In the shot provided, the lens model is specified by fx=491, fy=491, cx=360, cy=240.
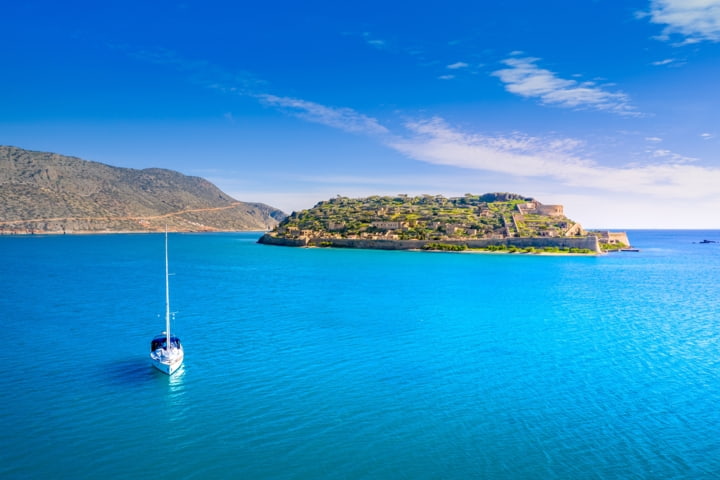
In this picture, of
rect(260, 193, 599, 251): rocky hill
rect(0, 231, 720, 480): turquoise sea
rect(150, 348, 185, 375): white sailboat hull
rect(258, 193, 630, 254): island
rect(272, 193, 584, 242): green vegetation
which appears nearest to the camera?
rect(0, 231, 720, 480): turquoise sea

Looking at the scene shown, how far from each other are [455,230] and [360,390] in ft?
377

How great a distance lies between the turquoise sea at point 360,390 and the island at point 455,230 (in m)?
80.1

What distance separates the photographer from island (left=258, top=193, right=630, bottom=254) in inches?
4823

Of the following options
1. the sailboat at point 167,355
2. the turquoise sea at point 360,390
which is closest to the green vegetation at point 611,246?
the turquoise sea at point 360,390

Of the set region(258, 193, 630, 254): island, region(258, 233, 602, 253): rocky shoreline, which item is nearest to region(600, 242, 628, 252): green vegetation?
region(258, 193, 630, 254): island

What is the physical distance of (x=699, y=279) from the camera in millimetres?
68812

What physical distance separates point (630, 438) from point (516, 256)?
96391mm

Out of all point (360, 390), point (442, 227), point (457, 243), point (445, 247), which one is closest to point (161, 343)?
point (360, 390)

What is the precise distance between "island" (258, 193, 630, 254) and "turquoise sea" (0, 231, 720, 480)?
3154 inches

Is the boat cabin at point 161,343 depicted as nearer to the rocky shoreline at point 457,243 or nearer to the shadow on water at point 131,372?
the shadow on water at point 131,372

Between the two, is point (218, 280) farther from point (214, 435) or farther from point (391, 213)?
point (391, 213)

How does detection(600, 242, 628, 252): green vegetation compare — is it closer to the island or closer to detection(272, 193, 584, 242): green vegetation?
the island

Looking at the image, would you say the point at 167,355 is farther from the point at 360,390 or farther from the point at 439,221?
the point at 439,221

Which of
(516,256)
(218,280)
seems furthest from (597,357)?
(516,256)
